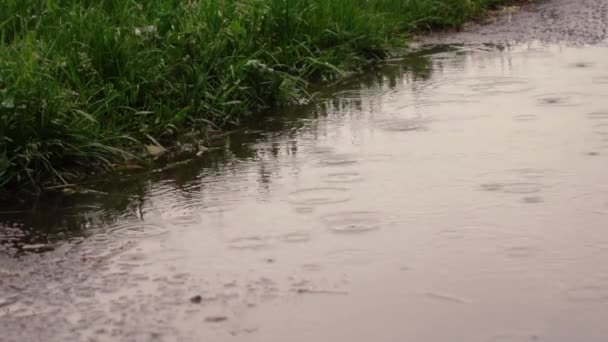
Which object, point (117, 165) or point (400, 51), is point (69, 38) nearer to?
point (117, 165)

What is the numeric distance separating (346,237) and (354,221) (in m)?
0.17

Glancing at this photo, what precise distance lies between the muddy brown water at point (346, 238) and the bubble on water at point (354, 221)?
0.03 ft

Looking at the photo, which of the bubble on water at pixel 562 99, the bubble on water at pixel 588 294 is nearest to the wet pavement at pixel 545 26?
the bubble on water at pixel 562 99

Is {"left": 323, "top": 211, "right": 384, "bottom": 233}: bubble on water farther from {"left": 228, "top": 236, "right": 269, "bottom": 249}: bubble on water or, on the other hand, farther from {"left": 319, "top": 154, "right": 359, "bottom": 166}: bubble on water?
{"left": 319, "top": 154, "right": 359, "bottom": 166}: bubble on water

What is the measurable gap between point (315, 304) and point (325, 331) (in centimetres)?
19

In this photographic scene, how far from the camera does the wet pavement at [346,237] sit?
9.77 ft

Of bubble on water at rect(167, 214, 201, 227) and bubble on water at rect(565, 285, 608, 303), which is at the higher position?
bubble on water at rect(167, 214, 201, 227)

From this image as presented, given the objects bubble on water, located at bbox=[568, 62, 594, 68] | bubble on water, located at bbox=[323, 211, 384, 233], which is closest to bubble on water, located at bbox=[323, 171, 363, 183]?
bubble on water, located at bbox=[323, 211, 384, 233]

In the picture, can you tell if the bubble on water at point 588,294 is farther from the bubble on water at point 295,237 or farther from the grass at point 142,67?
the grass at point 142,67

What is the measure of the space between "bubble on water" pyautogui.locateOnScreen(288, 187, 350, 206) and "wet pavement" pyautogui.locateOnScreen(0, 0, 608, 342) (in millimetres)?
12

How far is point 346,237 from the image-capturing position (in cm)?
363

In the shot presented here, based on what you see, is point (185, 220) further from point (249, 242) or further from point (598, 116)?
point (598, 116)

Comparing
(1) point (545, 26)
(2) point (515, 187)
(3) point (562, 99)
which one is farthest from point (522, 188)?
(1) point (545, 26)

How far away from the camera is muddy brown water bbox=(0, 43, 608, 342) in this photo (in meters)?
2.98
